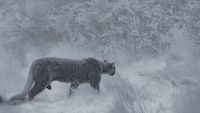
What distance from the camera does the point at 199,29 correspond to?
10.3m

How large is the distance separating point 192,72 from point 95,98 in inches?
109

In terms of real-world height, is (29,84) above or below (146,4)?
below

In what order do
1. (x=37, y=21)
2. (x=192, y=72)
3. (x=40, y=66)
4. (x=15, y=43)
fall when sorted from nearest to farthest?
(x=40, y=66) < (x=192, y=72) < (x=15, y=43) < (x=37, y=21)

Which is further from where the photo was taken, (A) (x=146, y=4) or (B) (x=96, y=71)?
(A) (x=146, y=4)

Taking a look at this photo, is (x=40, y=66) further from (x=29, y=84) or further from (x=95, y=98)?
(x=95, y=98)

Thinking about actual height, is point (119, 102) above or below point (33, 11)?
below

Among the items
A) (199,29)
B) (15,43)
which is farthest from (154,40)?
(15,43)

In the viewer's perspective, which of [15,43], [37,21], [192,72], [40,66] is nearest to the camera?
[40,66]

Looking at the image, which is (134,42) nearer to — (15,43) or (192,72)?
(192,72)

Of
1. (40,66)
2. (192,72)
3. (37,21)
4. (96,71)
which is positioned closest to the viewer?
(40,66)

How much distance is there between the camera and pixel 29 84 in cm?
698

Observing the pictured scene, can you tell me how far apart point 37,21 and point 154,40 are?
3259mm

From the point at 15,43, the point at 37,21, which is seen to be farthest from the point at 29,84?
the point at 37,21

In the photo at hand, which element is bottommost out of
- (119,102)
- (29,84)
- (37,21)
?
(119,102)
